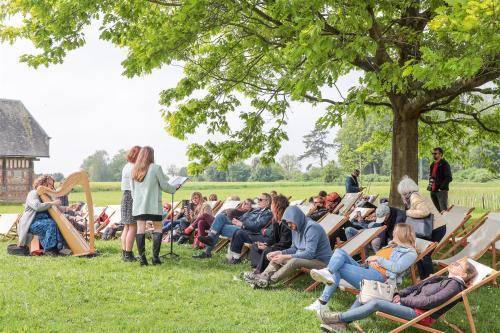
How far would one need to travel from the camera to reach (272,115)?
47.5 feet

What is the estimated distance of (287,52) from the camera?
896 cm

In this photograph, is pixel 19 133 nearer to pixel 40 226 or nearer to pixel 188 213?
pixel 188 213

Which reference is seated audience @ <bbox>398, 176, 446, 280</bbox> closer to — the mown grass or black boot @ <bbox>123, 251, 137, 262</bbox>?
the mown grass

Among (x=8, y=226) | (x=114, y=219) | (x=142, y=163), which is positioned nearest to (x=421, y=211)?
(x=142, y=163)

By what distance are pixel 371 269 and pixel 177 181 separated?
397 centimetres

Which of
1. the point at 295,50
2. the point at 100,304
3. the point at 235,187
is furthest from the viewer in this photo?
the point at 235,187

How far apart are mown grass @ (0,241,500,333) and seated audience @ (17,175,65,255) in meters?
1.19

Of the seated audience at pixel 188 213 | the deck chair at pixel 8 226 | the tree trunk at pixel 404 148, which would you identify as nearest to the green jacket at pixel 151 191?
the seated audience at pixel 188 213

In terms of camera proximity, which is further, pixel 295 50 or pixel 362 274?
pixel 295 50

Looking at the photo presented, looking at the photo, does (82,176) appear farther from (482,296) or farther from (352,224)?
(482,296)

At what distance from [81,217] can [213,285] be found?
334 inches

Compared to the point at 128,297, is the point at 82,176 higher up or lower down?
higher up

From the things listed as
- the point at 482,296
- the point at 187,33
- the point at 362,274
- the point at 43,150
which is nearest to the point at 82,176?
the point at 187,33

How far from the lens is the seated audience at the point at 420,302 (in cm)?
499
